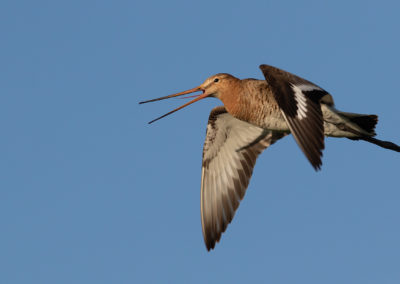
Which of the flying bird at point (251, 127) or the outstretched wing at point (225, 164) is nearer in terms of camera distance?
the flying bird at point (251, 127)

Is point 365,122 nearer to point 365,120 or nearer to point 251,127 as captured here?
point 365,120

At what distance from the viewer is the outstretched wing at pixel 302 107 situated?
30.5ft

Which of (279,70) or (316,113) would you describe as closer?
(316,113)

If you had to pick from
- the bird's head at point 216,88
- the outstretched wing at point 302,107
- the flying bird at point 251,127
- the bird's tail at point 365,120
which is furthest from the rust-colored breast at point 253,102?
the bird's tail at point 365,120

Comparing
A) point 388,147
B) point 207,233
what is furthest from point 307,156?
point 207,233

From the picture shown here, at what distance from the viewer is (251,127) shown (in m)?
13.4

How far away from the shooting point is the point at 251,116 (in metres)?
11.5

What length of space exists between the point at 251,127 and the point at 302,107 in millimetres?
3668

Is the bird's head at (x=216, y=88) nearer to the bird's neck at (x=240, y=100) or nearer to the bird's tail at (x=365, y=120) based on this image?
the bird's neck at (x=240, y=100)

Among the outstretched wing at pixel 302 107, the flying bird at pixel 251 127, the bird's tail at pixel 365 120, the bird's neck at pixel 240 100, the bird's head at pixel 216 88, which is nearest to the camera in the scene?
the outstretched wing at pixel 302 107

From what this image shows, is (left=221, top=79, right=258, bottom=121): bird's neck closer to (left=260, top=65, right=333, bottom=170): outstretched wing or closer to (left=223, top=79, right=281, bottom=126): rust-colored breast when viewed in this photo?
(left=223, top=79, right=281, bottom=126): rust-colored breast

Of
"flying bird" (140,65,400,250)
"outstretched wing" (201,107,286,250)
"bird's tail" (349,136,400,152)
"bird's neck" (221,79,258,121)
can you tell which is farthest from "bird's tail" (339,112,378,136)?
"outstretched wing" (201,107,286,250)

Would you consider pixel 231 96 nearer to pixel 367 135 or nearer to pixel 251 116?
pixel 251 116

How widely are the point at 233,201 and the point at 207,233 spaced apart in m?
0.79
